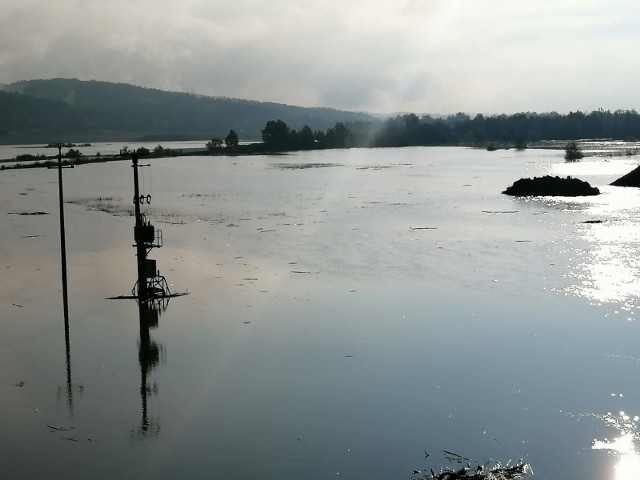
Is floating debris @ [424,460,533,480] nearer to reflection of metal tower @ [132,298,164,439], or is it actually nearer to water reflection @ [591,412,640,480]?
water reflection @ [591,412,640,480]

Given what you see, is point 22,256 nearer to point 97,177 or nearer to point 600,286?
point 600,286

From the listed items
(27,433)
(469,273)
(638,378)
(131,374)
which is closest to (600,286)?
(469,273)

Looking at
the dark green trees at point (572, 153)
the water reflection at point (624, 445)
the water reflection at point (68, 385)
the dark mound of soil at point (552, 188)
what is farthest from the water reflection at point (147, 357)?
the dark green trees at point (572, 153)

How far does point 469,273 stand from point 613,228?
73.2ft

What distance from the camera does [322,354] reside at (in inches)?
945

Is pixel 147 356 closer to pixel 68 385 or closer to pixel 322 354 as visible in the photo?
pixel 68 385

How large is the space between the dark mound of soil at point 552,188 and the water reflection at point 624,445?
65.0 metres

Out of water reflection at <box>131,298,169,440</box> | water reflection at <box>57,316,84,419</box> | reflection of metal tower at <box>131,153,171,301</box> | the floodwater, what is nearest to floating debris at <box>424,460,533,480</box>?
the floodwater

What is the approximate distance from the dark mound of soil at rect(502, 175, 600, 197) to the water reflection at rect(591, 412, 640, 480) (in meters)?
65.0

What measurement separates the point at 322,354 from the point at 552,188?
64139mm

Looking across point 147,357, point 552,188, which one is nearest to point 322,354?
point 147,357

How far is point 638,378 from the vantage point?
21.4 meters

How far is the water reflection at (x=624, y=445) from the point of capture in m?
16.0

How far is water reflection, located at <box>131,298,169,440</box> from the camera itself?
1845 cm
